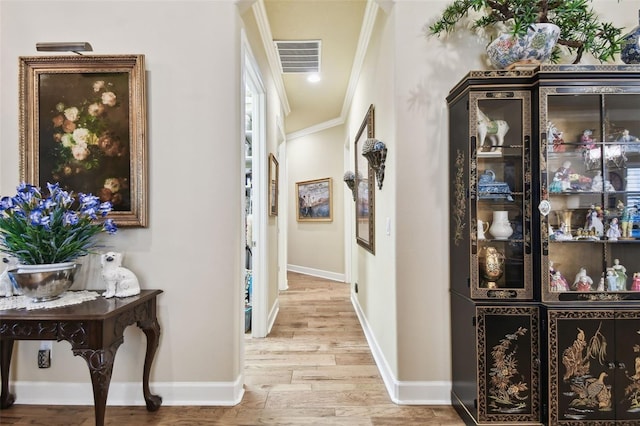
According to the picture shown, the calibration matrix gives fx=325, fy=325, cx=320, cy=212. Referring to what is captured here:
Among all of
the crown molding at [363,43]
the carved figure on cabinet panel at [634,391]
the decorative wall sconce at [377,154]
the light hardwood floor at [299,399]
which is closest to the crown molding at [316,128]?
the crown molding at [363,43]

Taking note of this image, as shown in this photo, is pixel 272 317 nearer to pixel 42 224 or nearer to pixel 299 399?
pixel 299 399

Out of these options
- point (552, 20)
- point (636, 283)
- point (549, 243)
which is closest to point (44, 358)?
point (549, 243)

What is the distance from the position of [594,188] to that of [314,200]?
15.6 ft

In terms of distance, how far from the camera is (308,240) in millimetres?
6434

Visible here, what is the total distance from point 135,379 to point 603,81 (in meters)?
3.20

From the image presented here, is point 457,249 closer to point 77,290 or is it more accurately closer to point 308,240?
point 77,290

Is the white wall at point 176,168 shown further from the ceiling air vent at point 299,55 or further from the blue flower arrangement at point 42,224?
the ceiling air vent at point 299,55

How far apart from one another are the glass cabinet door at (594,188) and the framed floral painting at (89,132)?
239 centimetres

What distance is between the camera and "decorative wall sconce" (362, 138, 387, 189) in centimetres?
234

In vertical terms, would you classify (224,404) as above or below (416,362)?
below

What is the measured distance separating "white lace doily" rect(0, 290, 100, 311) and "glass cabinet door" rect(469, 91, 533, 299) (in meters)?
2.14

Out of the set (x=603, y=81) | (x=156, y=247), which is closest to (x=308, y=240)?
(x=156, y=247)

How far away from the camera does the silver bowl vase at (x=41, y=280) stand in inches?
64.9

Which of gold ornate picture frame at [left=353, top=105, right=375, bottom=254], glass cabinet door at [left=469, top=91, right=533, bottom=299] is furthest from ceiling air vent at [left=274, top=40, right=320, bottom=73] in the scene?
glass cabinet door at [left=469, top=91, right=533, bottom=299]
